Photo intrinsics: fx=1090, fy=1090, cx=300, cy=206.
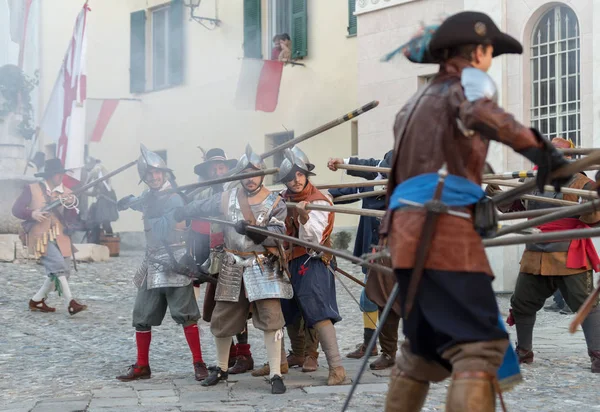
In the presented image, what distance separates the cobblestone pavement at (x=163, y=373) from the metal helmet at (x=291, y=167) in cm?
138

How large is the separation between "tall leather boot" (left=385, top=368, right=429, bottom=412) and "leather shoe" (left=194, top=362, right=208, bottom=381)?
10.9ft

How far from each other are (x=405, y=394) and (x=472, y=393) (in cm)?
42

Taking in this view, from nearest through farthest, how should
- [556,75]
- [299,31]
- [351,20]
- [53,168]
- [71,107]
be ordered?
[53,168] < [71,107] < [556,75] < [351,20] < [299,31]

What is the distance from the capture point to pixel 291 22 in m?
19.0

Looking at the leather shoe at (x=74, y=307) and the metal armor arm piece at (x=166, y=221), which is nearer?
the metal armor arm piece at (x=166, y=221)

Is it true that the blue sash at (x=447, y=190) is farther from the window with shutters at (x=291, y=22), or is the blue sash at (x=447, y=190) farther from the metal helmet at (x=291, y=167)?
the window with shutters at (x=291, y=22)

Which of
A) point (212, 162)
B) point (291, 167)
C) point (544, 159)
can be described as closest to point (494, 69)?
point (212, 162)

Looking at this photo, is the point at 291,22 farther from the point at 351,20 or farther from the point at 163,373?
the point at 163,373

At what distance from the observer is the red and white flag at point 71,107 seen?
12.8 metres

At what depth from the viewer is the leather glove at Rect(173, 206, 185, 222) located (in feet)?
24.0

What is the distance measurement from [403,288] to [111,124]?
64.1 ft

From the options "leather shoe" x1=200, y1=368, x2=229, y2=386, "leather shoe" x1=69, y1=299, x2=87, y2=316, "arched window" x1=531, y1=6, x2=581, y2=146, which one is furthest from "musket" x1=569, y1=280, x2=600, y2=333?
"arched window" x1=531, y1=6, x2=581, y2=146

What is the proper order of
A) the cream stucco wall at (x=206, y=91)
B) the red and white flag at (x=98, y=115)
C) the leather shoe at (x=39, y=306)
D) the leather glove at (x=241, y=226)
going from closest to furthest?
the leather glove at (x=241, y=226) < the leather shoe at (x=39, y=306) < the cream stucco wall at (x=206, y=91) < the red and white flag at (x=98, y=115)

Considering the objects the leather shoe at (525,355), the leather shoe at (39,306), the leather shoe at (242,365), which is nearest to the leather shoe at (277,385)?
the leather shoe at (242,365)
